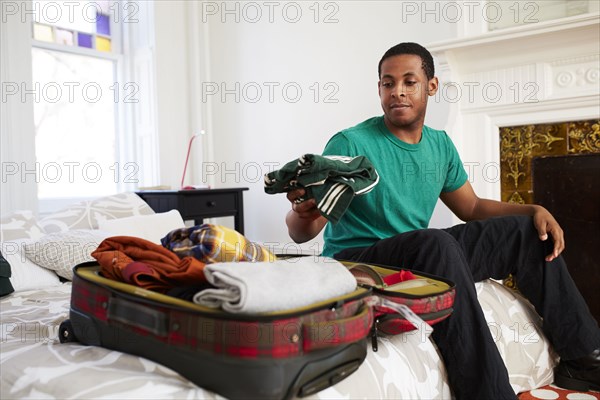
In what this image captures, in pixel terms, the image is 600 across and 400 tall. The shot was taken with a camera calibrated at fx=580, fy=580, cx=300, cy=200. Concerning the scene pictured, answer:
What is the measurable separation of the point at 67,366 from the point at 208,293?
251mm

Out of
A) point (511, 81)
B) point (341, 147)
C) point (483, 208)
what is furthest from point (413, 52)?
point (511, 81)

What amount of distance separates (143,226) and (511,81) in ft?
5.92

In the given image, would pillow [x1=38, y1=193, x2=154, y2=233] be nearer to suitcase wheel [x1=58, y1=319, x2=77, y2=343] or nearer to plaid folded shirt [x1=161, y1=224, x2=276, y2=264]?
suitcase wheel [x1=58, y1=319, x2=77, y2=343]

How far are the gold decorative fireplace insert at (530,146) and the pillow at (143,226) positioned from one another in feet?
5.23

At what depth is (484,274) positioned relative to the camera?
1.50m

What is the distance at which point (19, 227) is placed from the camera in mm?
2107

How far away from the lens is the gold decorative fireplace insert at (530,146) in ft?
8.47

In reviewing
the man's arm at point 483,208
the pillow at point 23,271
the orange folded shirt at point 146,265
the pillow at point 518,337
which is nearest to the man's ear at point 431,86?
the man's arm at point 483,208

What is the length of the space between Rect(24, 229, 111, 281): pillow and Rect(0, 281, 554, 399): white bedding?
37 cm

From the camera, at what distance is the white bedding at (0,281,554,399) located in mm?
773

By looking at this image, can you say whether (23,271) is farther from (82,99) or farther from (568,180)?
(568,180)

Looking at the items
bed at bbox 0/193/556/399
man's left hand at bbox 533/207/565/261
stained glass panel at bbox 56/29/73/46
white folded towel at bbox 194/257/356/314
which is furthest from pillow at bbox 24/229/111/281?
stained glass panel at bbox 56/29/73/46

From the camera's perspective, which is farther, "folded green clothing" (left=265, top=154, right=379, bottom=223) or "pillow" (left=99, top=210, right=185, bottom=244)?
"pillow" (left=99, top=210, right=185, bottom=244)

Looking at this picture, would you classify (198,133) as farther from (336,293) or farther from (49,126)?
(336,293)
